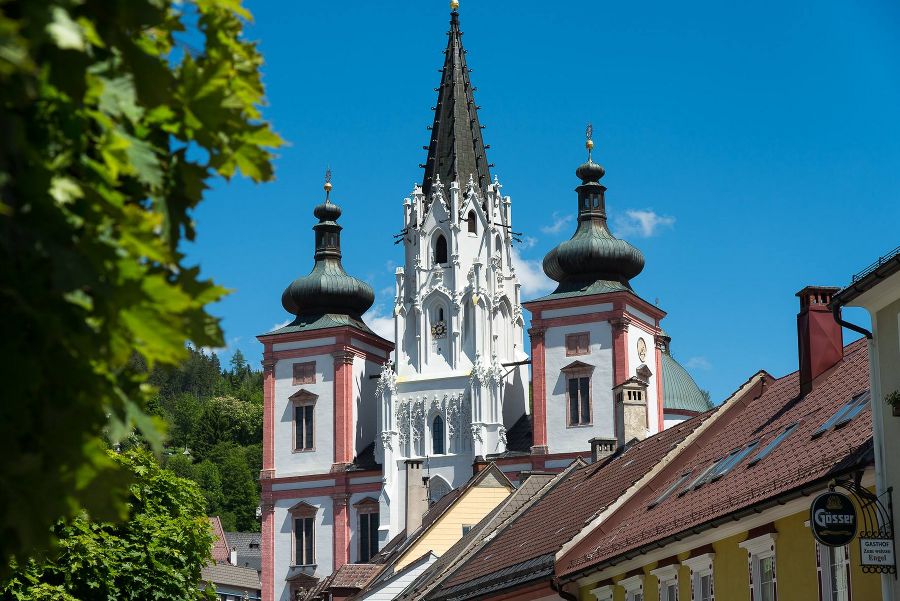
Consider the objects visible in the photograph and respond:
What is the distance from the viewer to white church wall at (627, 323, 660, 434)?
7800 cm

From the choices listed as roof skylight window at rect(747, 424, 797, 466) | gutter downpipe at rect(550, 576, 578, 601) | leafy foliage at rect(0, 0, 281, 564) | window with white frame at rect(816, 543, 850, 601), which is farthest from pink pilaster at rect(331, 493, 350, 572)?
leafy foliage at rect(0, 0, 281, 564)

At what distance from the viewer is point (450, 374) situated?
7912cm

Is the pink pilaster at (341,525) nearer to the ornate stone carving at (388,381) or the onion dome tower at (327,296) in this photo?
the ornate stone carving at (388,381)

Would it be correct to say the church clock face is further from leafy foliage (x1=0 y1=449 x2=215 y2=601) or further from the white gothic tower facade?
leafy foliage (x1=0 y1=449 x2=215 y2=601)

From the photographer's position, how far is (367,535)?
81062mm

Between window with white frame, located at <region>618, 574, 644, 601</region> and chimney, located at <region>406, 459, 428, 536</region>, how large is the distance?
36126mm

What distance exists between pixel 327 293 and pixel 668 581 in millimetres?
64988

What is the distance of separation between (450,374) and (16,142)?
7446 cm

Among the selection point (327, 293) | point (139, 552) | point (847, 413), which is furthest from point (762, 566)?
point (327, 293)

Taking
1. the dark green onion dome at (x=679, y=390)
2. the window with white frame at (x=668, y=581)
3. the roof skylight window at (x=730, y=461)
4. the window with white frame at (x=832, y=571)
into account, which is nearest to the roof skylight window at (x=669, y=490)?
the roof skylight window at (x=730, y=461)

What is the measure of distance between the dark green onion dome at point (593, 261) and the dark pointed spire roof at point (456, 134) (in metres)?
5.78

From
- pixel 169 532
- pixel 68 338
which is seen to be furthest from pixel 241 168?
pixel 169 532

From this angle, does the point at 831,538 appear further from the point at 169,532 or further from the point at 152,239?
the point at 169,532

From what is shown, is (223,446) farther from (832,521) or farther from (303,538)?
(832,521)
